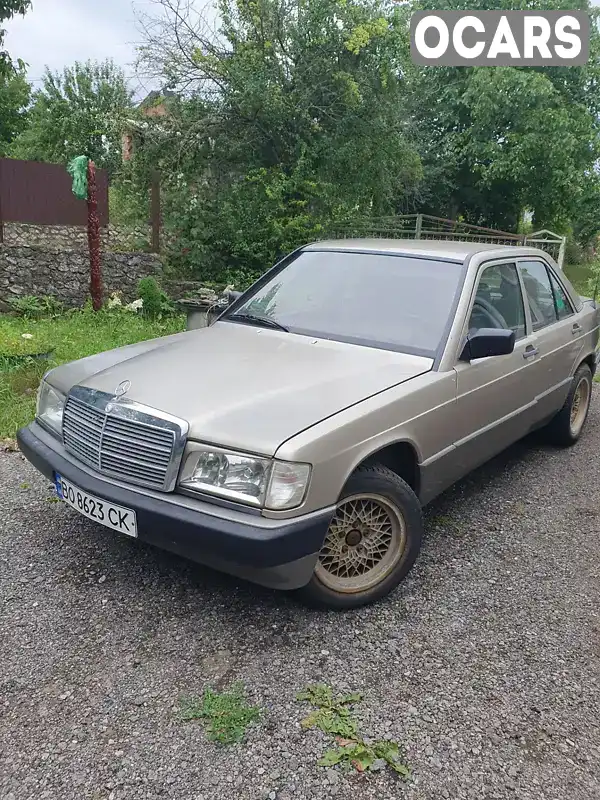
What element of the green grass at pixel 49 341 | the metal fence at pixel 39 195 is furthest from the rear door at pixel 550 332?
the metal fence at pixel 39 195

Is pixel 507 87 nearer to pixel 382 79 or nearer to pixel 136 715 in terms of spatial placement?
pixel 382 79

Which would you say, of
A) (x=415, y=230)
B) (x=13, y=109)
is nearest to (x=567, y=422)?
(x=415, y=230)

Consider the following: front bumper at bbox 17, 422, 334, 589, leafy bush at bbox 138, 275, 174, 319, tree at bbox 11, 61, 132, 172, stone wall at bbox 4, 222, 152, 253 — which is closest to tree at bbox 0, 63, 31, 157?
tree at bbox 11, 61, 132, 172

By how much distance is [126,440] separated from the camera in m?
2.74

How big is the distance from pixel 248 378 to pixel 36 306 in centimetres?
816

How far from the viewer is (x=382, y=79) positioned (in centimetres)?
1040

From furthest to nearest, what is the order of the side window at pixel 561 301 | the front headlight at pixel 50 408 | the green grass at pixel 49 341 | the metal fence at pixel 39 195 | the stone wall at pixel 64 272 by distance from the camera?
the stone wall at pixel 64 272, the metal fence at pixel 39 195, the green grass at pixel 49 341, the side window at pixel 561 301, the front headlight at pixel 50 408

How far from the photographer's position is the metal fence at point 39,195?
9914 millimetres

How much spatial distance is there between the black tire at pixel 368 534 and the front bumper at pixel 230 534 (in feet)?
0.67

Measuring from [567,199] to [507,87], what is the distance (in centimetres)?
372

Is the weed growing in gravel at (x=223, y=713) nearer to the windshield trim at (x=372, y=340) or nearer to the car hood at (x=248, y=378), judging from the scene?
the car hood at (x=248, y=378)

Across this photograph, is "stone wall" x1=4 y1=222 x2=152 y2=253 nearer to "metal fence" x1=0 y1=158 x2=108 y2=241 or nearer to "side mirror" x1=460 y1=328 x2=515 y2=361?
"metal fence" x1=0 y1=158 x2=108 y2=241

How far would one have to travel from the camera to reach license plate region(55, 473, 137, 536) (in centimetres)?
269

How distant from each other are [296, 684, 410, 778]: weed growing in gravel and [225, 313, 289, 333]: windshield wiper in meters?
1.98
